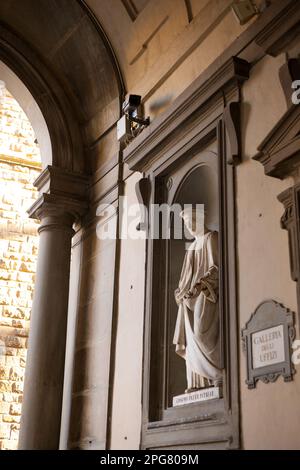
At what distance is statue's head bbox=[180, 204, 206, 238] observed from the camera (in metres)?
5.36

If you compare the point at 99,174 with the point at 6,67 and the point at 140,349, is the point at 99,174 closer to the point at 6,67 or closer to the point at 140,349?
the point at 6,67

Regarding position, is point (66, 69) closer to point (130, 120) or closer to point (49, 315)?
Answer: point (130, 120)

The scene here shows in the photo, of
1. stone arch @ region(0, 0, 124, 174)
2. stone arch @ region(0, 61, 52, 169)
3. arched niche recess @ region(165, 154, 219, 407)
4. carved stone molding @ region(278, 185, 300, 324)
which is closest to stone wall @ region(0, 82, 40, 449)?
stone arch @ region(0, 61, 52, 169)

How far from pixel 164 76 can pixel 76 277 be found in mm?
2362

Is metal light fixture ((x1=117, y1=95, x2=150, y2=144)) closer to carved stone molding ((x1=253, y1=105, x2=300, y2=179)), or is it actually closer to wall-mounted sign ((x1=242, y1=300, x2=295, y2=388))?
carved stone molding ((x1=253, y1=105, x2=300, y2=179))

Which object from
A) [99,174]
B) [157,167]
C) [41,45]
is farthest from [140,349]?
[41,45]

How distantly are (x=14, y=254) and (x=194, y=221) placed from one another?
545 centimetres

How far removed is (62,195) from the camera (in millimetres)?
7250

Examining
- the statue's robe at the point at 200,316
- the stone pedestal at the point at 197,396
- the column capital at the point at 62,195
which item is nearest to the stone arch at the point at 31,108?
the column capital at the point at 62,195

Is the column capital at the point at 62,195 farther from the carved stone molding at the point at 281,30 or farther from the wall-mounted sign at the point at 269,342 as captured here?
the wall-mounted sign at the point at 269,342

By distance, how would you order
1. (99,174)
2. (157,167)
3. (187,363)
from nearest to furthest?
(187,363) → (157,167) → (99,174)

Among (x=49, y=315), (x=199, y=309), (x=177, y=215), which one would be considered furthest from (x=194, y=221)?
(x=49, y=315)

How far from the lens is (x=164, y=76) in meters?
6.21
